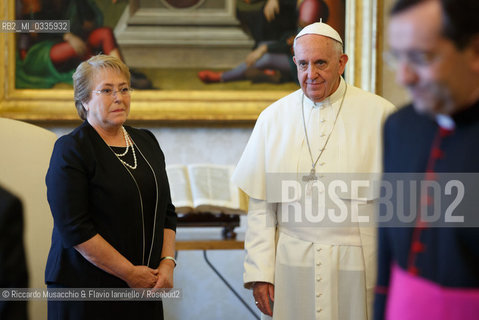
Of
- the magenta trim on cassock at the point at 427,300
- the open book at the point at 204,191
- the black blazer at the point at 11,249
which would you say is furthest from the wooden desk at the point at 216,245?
the black blazer at the point at 11,249

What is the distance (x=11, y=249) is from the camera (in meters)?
1.50

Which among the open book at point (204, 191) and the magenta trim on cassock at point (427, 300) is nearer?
the magenta trim on cassock at point (427, 300)

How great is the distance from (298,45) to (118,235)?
1176 mm

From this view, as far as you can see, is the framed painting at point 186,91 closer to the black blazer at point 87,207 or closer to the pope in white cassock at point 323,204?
the pope in white cassock at point 323,204

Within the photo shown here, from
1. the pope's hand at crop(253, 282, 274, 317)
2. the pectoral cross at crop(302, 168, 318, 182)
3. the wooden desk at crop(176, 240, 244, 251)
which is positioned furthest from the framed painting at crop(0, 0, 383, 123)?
the pope's hand at crop(253, 282, 274, 317)

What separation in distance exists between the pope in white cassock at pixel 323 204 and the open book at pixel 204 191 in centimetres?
68

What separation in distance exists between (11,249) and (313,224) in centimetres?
179

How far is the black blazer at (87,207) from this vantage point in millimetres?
2760

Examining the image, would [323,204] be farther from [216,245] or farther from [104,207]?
[216,245]

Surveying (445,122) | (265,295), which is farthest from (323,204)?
(445,122)

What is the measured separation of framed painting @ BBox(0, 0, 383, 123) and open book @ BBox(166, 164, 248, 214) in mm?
506

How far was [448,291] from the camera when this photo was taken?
150cm

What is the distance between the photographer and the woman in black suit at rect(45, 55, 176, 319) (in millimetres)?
2771

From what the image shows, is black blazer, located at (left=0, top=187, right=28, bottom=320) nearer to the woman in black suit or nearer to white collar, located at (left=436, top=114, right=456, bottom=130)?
white collar, located at (left=436, top=114, right=456, bottom=130)
